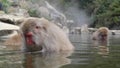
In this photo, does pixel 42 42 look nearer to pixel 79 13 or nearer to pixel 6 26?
pixel 6 26

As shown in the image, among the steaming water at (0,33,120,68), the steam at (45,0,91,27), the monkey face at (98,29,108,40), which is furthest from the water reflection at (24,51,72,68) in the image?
the steam at (45,0,91,27)

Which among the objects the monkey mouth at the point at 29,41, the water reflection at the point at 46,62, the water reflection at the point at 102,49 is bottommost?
the water reflection at the point at 46,62

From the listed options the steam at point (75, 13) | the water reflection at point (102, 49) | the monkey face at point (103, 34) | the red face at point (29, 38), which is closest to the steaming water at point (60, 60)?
the water reflection at point (102, 49)

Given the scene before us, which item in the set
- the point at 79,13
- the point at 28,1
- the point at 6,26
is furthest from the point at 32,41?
the point at 79,13

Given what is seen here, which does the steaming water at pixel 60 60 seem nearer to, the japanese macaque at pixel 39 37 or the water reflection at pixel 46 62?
the water reflection at pixel 46 62

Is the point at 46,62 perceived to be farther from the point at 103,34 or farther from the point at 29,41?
the point at 103,34

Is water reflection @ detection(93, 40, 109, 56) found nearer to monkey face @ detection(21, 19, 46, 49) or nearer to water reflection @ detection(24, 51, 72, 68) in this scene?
monkey face @ detection(21, 19, 46, 49)

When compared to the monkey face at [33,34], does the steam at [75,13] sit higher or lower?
higher

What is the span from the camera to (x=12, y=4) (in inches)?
894

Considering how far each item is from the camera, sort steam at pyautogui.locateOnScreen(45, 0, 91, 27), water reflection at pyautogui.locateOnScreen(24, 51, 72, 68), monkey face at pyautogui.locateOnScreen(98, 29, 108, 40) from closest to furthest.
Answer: water reflection at pyautogui.locateOnScreen(24, 51, 72, 68)
monkey face at pyautogui.locateOnScreen(98, 29, 108, 40)
steam at pyautogui.locateOnScreen(45, 0, 91, 27)

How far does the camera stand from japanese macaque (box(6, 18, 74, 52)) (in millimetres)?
4848

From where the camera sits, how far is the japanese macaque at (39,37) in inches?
191

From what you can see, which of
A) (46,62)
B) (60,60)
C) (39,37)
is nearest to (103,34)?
(39,37)

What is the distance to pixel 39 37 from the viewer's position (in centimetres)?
489
